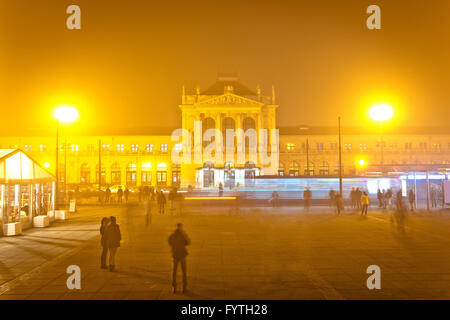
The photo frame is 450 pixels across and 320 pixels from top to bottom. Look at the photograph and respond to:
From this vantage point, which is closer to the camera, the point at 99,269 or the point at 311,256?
the point at 99,269

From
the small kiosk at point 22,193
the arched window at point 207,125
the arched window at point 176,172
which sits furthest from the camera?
the arched window at point 176,172

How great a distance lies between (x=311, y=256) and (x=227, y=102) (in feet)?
220

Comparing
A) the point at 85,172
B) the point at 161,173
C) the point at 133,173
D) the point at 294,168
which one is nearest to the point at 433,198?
the point at 294,168

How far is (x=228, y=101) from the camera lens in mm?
77812

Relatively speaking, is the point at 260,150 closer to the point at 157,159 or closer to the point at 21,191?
the point at 157,159

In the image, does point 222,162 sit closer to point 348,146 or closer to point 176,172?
point 176,172

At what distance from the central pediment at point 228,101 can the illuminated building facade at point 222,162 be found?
1.5 inches

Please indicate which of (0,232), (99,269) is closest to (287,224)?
(99,269)

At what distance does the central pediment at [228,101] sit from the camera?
77500 millimetres

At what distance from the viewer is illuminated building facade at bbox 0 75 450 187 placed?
77688mm

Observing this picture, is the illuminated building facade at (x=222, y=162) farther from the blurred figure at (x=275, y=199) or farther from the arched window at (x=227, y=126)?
the blurred figure at (x=275, y=199)

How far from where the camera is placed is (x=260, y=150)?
77812 millimetres

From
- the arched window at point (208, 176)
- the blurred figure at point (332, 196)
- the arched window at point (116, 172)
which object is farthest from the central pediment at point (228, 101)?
the blurred figure at point (332, 196)
